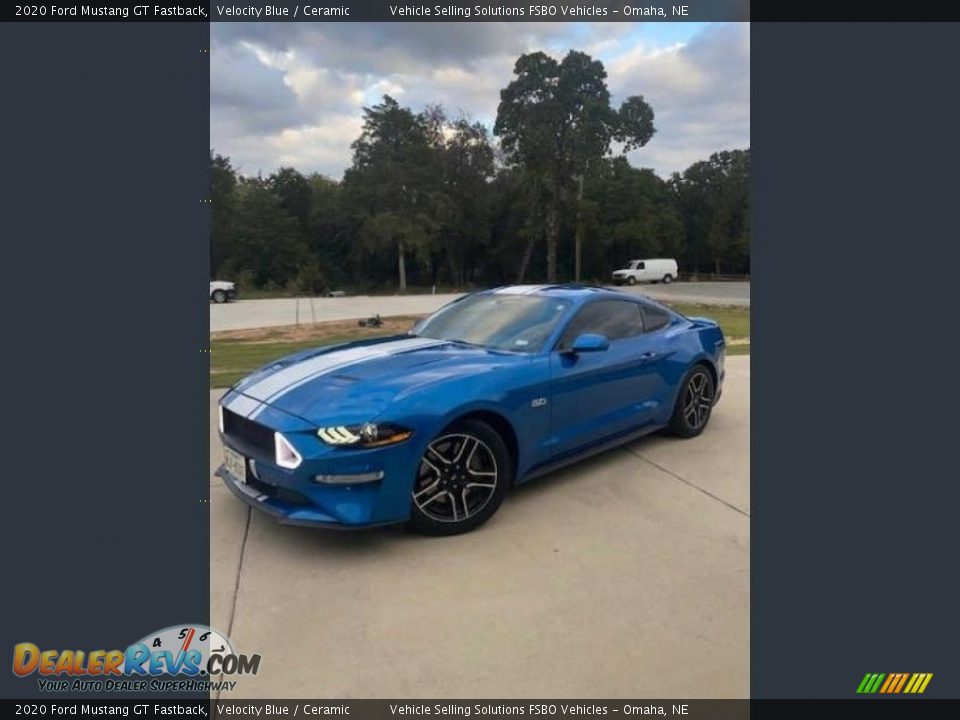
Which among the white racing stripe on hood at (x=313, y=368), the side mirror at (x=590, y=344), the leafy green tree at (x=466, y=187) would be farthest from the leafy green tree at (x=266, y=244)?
the side mirror at (x=590, y=344)

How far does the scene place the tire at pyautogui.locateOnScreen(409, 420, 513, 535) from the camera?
340cm

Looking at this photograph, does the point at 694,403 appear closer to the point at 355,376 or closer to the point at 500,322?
the point at 500,322

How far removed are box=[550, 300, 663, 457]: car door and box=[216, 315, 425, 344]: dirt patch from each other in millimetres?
8399

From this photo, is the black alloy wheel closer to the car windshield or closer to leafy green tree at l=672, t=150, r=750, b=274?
the car windshield

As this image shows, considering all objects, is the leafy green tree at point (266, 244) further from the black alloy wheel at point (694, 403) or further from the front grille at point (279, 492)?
the front grille at point (279, 492)

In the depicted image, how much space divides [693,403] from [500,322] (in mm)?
2073

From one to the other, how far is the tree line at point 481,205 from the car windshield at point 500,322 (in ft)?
125

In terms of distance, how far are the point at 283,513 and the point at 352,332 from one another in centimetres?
1175

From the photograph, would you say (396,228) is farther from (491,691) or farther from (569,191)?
(491,691)

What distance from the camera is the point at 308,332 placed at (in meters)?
15.1

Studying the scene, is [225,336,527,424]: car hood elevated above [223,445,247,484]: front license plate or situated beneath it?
elevated above

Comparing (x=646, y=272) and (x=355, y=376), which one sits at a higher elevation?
(x=646, y=272)
